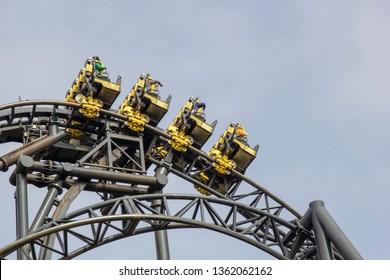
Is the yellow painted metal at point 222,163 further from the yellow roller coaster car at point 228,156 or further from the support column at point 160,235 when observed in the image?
the support column at point 160,235

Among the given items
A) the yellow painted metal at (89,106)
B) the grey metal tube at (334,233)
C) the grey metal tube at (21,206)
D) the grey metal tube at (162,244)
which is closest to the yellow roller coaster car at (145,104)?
the yellow painted metal at (89,106)

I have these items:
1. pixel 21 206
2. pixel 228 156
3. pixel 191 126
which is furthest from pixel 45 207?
pixel 228 156

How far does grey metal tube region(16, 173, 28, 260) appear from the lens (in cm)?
1786

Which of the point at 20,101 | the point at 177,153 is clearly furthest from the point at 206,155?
the point at 20,101

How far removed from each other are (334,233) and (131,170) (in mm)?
3974

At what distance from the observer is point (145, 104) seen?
20.3m

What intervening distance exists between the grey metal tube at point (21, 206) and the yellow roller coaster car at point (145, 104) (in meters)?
2.78

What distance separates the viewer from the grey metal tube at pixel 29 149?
18.7 meters

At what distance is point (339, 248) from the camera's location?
17.5 meters

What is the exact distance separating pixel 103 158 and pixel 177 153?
1.75 meters

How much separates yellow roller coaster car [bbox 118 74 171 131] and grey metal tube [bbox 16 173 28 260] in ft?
9.13

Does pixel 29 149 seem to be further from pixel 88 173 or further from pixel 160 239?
pixel 160 239


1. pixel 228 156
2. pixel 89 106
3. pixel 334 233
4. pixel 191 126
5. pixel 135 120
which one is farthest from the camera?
pixel 228 156

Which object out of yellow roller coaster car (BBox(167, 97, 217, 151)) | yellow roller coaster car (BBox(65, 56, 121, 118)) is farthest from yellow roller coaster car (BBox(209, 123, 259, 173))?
yellow roller coaster car (BBox(65, 56, 121, 118))
